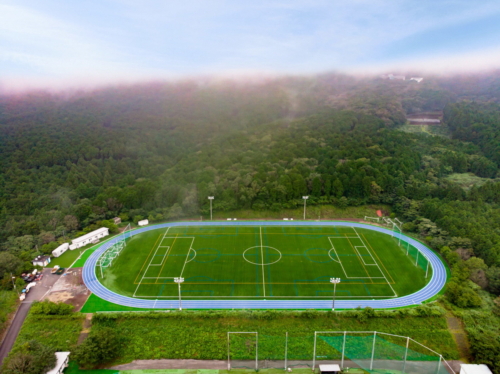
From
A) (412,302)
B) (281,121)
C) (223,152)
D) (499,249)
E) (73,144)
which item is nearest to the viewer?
(412,302)

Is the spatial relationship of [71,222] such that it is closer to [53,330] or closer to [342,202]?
[53,330]

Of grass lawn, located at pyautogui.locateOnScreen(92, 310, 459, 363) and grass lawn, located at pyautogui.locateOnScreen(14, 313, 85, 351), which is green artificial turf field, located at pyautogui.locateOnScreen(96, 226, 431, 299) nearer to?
grass lawn, located at pyautogui.locateOnScreen(92, 310, 459, 363)

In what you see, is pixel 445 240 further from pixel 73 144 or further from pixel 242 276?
pixel 73 144

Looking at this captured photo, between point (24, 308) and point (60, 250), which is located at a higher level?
point (60, 250)

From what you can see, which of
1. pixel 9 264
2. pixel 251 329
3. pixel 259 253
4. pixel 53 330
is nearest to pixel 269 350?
pixel 251 329

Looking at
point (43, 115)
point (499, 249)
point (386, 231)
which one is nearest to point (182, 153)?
point (43, 115)

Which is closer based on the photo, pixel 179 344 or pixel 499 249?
pixel 179 344
